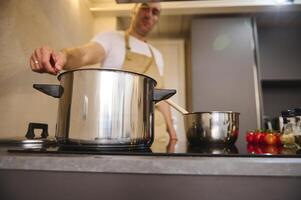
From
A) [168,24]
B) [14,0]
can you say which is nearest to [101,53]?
[14,0]

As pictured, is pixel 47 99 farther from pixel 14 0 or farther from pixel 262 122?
pixel 262 122

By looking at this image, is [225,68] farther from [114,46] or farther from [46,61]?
[46,61]

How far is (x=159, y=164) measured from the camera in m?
0.31

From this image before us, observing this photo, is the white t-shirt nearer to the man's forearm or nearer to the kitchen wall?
the man's forearm

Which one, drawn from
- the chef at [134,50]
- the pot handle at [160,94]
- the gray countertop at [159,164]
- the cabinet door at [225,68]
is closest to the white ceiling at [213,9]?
the cabinet door at [225,68]

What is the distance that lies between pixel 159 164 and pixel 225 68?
1645mm

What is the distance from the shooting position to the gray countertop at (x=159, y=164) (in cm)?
30

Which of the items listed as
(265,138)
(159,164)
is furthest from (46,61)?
(265,138)

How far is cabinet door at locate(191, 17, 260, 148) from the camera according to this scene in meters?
1.74

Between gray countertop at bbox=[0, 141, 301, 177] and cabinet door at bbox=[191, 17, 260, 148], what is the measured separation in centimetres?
147

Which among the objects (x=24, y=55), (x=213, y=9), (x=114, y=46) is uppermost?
(x=213, y=9)

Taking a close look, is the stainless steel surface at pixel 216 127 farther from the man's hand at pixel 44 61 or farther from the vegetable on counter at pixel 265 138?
the man's hand at pixel 44 61

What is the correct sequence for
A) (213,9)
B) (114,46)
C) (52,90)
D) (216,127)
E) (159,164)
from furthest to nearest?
(213,9) → (114,46) → (216,127) → (52,90) → (159,164)

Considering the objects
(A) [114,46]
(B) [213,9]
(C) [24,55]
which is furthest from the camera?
(B) [213,9]
